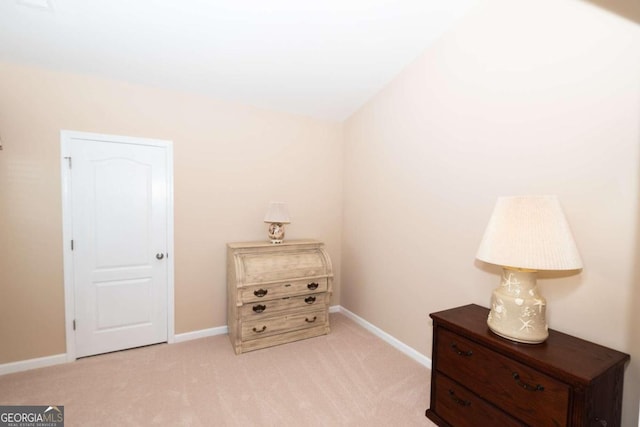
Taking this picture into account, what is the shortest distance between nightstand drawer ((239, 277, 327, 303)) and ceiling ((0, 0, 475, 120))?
6.41ft

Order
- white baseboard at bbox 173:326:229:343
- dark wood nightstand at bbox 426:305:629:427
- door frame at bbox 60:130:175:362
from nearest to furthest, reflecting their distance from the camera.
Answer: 1. dark wood nightstand at bbox 426:305:629:427
2. door frame at bbox 60:130:175:362
3. white baseboard at bbox 173:326:229:343

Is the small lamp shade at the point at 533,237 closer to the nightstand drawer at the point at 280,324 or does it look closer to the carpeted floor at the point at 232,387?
the carpeted floor at the point at 232,387

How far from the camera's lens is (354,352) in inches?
106

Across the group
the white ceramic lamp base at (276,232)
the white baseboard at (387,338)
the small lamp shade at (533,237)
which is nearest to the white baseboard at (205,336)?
the white baseboard at (387,338)

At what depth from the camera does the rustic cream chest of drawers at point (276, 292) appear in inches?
104

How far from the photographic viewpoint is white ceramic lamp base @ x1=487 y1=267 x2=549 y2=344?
146 centimetres

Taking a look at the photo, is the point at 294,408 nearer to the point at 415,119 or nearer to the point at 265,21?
the point at 415,119

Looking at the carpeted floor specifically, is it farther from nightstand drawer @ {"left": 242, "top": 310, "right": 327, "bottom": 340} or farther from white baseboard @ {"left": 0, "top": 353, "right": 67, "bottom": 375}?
nightstand drawer @ {"left": 242, "top": 310, "right": 327, "bottom": 340}

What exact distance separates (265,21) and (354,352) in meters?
2.88

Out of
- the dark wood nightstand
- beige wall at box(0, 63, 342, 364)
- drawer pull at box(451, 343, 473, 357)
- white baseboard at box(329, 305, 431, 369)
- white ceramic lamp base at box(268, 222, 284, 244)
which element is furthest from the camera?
white ceramic lamp base at box(268, 222, 284, 244)

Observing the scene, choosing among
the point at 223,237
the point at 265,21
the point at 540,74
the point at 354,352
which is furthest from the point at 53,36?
the point at 354,352

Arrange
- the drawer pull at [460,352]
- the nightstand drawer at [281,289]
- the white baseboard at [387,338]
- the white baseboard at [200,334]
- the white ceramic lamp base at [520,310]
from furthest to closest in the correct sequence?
the white baseboard at [200,334] → the nightstand drawer at [281,289] → the white baseboard at [387,338] → the drawer pull at [460,352] → the white ceramic lamp base at [520,310]

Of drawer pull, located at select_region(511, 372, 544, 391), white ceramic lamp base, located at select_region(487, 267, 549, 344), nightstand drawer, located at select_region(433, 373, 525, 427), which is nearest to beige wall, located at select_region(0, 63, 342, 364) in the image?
nightstand drawer, located at select_region(433, 373, 525, 427)

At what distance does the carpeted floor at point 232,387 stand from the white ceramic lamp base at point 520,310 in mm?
895
